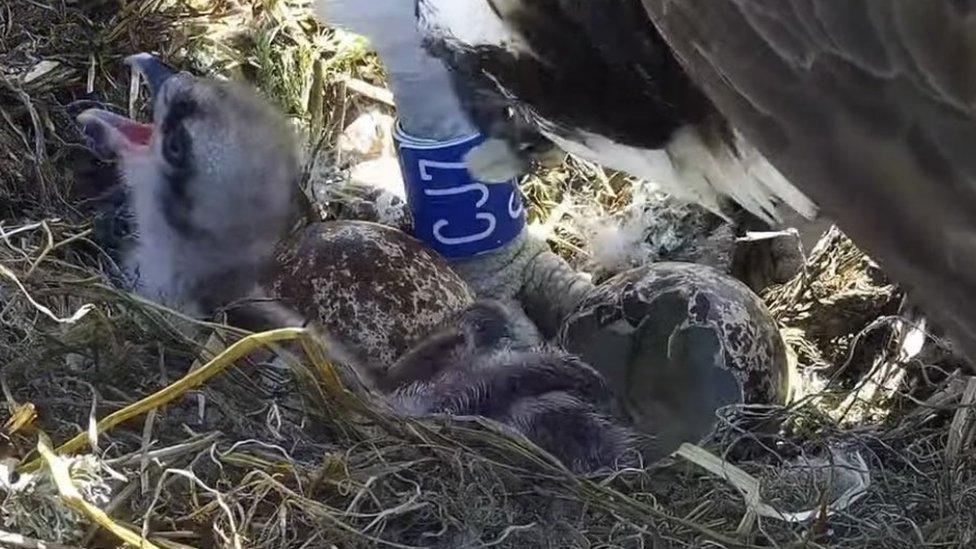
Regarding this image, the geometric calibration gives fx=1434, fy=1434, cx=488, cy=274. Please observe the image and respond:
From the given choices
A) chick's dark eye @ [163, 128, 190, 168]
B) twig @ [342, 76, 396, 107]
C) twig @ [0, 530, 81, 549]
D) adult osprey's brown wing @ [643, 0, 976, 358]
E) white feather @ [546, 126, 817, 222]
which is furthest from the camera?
twig @ [342, 76, 396, 107]

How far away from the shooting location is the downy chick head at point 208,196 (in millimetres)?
1601

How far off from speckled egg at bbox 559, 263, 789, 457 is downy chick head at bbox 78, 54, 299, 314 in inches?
15.2

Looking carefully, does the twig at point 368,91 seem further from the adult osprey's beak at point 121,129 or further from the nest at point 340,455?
the nest at point 340,455

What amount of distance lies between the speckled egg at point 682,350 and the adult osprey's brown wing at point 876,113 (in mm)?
472

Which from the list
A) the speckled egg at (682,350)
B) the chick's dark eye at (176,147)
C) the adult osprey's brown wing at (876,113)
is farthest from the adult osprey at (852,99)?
the chick's dark eye at (176,147)

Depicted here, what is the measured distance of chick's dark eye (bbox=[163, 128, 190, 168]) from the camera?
1.62 m

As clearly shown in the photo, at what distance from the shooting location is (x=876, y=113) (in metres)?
0.97

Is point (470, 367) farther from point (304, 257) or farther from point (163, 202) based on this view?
point (163, 202)

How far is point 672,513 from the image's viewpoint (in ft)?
4.35

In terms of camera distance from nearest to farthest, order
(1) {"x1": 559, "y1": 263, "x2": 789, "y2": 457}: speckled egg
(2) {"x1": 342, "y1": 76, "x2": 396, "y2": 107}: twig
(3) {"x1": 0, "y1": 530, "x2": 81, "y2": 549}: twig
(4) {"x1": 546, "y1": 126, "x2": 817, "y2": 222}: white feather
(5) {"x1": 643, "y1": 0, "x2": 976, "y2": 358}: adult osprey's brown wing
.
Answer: (5) {"x1": 643, "y1": 0, "x2": 976, "y2": 358}: adult osprey's brown wing → (3) {"x1": 0, "y1": 530, "x2": 81, "y2": 549}: twig → (4) {"x1": 546, "y1": 126, "x2": 817, "y2": 222}: white feather → (1) {"x1": 559, "y1": 263, "x2": 789, "y2": 457}: speckled egg → (2) {"x1": 342, "y1": 76, "x2": 396, "y2": 107}: twig

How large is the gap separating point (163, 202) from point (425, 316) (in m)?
0.33

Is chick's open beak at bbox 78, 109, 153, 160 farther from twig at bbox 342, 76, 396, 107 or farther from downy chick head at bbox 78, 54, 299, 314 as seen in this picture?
twig at bbox 342, 76, 396, 107

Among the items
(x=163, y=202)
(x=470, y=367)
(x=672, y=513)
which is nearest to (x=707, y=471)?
(x=672, y=513)

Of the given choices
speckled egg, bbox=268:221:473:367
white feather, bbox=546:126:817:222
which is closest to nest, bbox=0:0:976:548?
speckled egg, bbox=268:221:473:367
